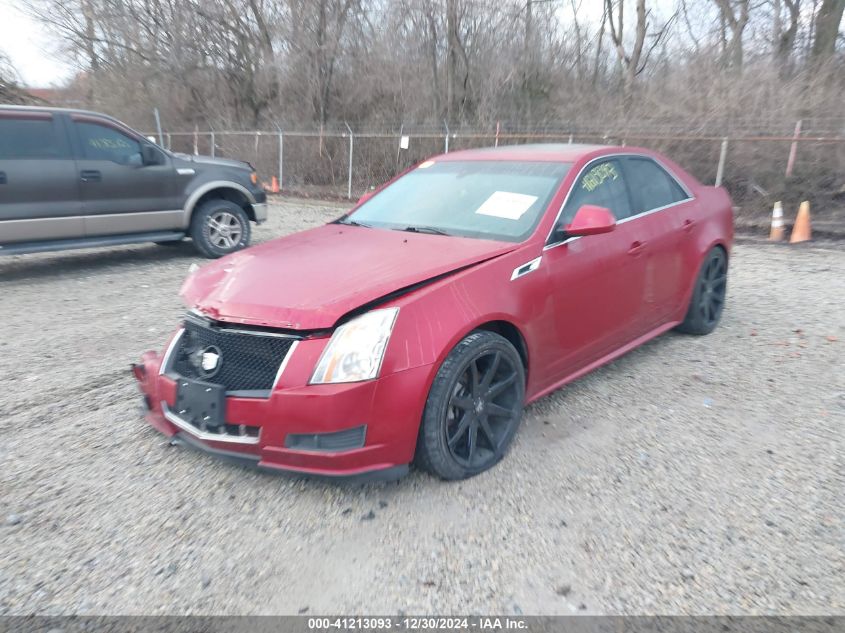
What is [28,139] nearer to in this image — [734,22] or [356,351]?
[356,351]

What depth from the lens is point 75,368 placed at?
15.0 ft

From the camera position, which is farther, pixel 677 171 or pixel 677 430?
pixel 677 171

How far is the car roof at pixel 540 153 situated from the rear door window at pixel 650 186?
0.18m

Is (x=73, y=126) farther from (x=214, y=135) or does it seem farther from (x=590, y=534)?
(x=214, y=135)

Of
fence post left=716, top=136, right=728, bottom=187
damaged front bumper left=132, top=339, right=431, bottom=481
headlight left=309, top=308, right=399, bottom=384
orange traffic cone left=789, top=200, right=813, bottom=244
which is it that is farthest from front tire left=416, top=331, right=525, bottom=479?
fence post left=716, top=136, right=728, bottom=187

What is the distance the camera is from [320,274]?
3.15m

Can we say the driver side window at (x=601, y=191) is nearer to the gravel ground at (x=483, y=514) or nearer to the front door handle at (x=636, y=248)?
the front door handle at (x=636, y=248)

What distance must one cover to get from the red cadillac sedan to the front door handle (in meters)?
0.01

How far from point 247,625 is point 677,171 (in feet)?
14.9

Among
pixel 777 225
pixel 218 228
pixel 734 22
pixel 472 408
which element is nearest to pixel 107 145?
pixel 218 228

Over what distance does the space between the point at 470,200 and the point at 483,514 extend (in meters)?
2.01

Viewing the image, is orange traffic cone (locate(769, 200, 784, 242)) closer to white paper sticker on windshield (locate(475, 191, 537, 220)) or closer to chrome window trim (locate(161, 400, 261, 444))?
white paper sticker on windshield (locate(475, 191, 537, 220))

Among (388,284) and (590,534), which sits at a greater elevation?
(388,284)

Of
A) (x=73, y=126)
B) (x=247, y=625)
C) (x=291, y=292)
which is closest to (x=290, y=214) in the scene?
(x=73, y=126)
